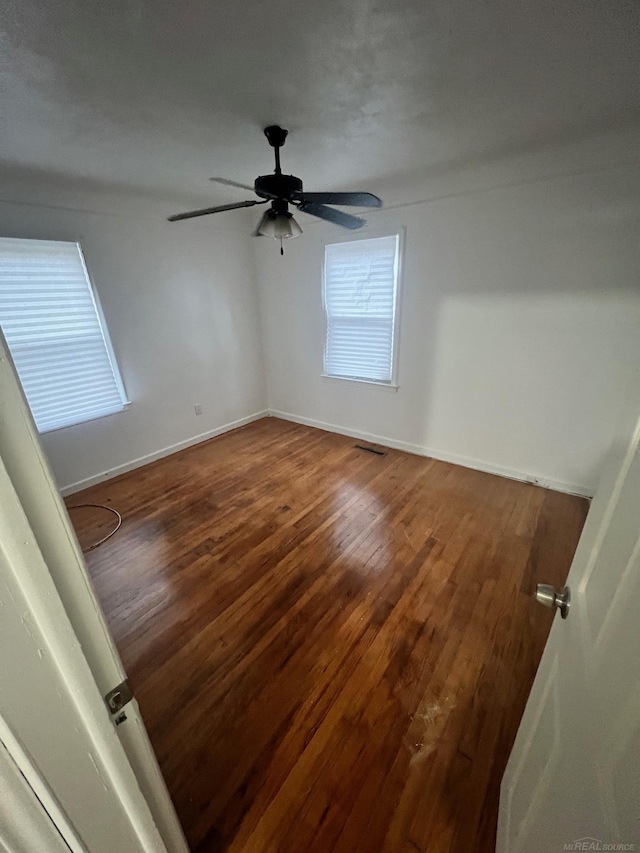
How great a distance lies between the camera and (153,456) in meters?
3.41

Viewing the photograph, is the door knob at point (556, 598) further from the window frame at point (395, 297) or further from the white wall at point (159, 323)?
the white wall at point (159, 323)

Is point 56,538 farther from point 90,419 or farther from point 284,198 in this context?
point 90,419

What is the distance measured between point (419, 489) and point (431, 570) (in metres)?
0.89

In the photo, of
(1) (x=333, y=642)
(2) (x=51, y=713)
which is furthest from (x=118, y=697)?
(1) (x=333, y=642)

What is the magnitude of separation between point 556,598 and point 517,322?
2.37 metres

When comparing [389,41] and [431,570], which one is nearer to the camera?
A: [389,41]

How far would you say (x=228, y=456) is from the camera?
346 centimetres

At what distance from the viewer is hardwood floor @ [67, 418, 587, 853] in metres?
1.10

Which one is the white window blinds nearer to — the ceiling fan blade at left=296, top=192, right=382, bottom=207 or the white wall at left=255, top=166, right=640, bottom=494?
the white wall at left=255, top=166, right=640, bottom=494

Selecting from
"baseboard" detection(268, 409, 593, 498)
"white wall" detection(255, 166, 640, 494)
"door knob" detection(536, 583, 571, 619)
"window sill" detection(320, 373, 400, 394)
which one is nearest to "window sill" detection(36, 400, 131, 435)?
"baseboard" detection(268, 409, 593, 498)

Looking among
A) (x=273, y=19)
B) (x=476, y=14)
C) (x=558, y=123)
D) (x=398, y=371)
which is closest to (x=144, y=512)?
(x=398, y=371)

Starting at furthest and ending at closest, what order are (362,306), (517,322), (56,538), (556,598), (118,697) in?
(362,306), (517,322), (556,598), (118,697), (56,538)

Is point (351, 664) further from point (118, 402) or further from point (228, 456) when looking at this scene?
point (118, 402)

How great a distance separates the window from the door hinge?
2594mm
